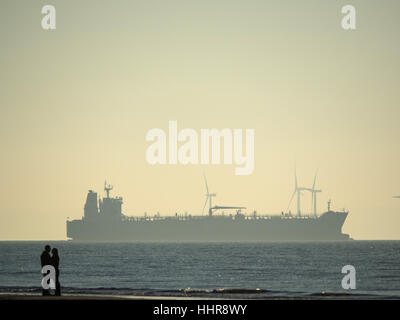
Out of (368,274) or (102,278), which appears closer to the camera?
(102,278)

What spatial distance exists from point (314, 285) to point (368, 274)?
17013 millimetres
